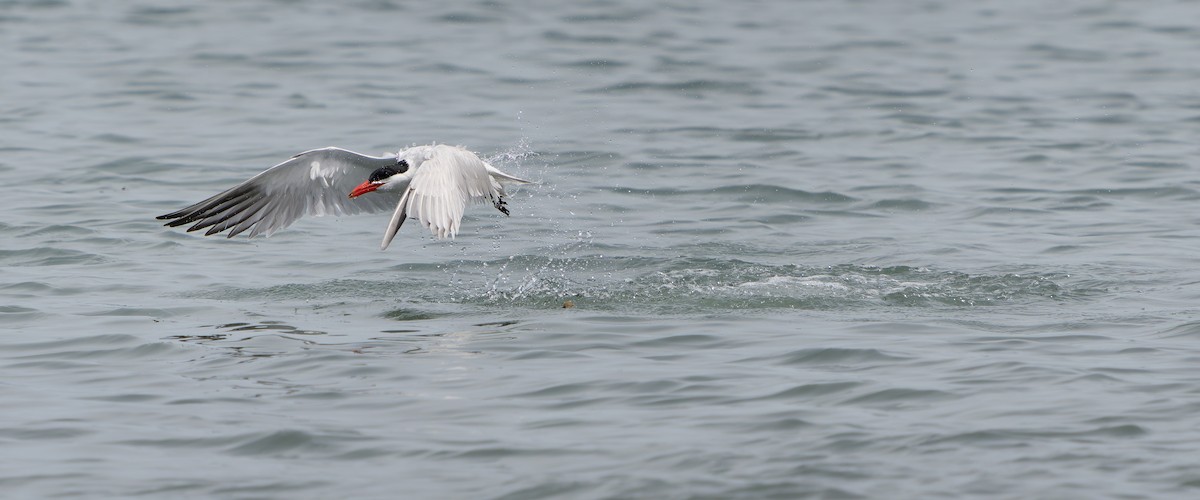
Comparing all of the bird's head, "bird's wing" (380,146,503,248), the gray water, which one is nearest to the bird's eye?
the bird's head

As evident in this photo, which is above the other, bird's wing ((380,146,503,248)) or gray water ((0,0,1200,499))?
bird's wing ((380,146,503,248))

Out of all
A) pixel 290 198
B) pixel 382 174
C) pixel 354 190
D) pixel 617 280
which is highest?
pixel 382 174

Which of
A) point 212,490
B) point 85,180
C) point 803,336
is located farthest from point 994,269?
point 85,180

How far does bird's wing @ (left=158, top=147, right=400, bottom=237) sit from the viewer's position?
1041 cm

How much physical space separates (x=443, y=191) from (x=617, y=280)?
1673 millimetres

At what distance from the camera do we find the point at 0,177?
13953 millimetres

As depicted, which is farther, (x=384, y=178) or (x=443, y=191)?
(x=384, y=178)

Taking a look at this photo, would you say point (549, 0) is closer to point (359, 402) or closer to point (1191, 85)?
point (1191, 85)

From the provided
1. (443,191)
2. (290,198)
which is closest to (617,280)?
(443,191)

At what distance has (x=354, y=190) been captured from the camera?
Answer: 9.97 m

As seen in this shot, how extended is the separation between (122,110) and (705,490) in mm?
12539

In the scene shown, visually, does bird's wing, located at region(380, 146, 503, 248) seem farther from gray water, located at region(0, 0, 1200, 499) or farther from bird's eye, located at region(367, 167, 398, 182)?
gray water, located at region(0, 0, 1200, 499)

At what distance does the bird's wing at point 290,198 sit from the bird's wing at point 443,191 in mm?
Answer: 767

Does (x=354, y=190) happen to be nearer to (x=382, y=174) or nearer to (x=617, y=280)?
(x=382, y=174)
